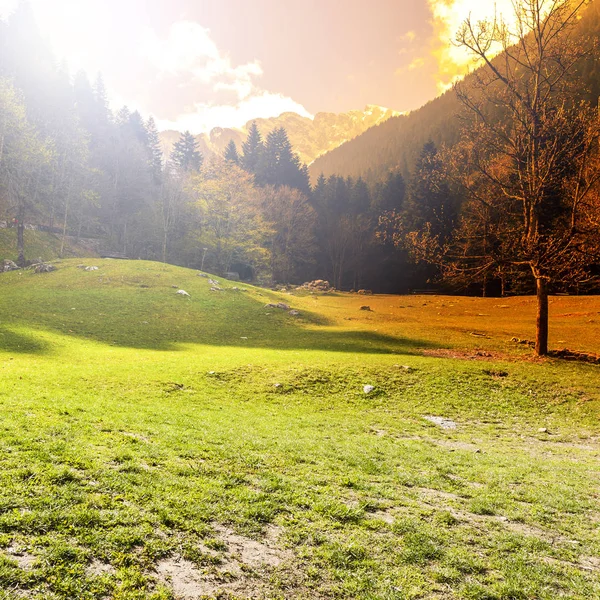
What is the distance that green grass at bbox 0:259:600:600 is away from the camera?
573cm

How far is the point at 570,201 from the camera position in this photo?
2872 cm

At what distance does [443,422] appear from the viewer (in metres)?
16.9

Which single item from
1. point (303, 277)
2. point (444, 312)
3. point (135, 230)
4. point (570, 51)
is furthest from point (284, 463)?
point (303, 277)

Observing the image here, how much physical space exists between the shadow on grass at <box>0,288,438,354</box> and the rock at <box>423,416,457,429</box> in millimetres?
11825

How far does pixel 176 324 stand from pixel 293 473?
2810cm

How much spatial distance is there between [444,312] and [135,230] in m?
74.9

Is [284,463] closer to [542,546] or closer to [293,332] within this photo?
[542,546]

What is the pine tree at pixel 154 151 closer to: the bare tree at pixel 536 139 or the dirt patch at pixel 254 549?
the bare tree at pixel 536 139

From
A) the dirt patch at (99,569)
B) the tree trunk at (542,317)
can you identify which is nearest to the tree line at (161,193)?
the tree trunk at (542,317)

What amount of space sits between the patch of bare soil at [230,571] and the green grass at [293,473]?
0.03 m

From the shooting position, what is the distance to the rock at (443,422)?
1650cm

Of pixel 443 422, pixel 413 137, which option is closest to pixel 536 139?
pixel 443 422

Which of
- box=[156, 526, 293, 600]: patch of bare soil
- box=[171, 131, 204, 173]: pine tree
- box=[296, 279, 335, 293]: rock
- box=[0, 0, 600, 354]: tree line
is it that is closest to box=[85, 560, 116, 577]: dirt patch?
box=[156, 526, 293, 600]: patch of bare soil

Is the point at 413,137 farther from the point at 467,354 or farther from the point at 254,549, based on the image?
the point at 254,549
